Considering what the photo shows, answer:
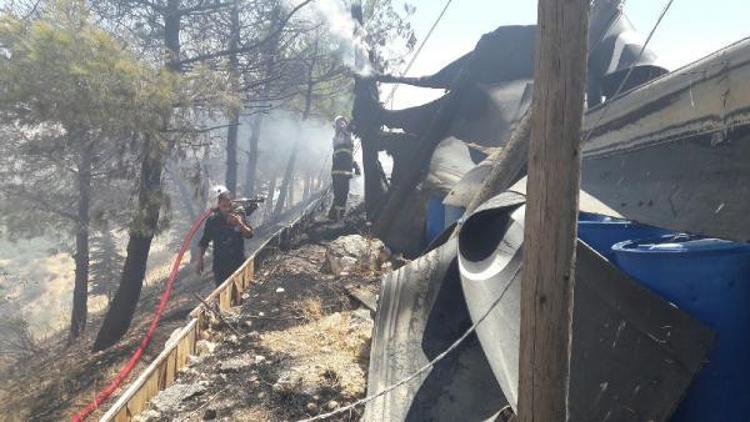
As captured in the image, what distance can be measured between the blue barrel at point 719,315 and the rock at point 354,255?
234 inches

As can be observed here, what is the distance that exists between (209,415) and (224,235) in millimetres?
4214

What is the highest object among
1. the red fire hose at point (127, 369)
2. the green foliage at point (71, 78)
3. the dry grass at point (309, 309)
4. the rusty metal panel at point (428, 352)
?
the green foliage at point (71, 78)

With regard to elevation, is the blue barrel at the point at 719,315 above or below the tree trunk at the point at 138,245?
above

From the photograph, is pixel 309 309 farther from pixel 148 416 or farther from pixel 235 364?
pixel 148 416

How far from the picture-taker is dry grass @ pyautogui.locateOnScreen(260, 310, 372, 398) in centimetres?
432

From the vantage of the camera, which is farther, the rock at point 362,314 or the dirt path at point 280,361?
the rock at point 362,314

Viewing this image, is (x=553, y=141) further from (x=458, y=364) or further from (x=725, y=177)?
(x=458, y=364)

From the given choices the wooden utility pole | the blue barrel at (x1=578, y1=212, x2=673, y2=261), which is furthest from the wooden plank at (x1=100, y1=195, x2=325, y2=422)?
the blue barrel at (x1=578, y1=212, x2=673, y2=261)

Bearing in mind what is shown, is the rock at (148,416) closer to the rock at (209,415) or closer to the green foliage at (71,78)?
the rock at (209,415)

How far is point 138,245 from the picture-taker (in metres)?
8.76

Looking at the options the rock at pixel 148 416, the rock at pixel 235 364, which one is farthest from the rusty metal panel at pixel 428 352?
the rock at pixel 148 416

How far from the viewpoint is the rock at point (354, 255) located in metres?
8.33

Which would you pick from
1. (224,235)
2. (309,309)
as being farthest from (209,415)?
(224,235)

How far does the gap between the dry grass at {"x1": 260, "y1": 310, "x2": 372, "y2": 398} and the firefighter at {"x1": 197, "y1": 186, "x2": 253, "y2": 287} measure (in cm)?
233
